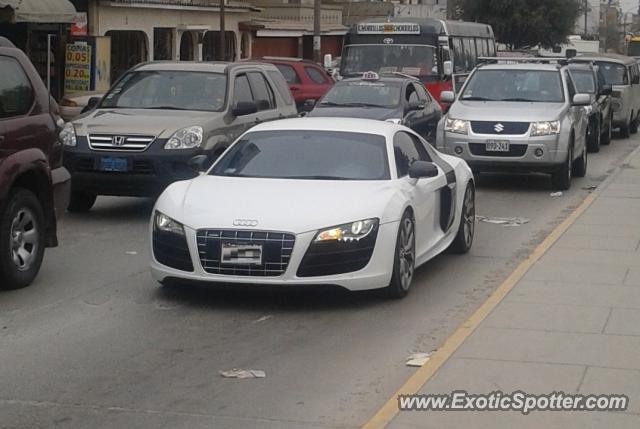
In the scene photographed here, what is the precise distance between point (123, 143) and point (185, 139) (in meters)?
0.68

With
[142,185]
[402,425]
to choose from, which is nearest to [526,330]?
[402,425]

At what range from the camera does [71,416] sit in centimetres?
648

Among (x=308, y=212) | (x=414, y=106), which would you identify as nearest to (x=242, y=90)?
(x=414, y=106)

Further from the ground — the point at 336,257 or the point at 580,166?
the point at 336,257

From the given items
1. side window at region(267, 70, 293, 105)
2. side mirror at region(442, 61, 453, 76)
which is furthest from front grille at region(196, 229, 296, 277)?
side mirror at region(442, 61, 453, 76)

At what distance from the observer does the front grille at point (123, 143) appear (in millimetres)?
13398

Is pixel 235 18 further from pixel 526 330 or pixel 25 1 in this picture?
pixel 526 330

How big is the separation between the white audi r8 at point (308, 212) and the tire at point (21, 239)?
111 cm

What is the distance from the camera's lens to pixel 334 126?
10.6 m

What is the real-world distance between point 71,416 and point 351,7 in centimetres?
5184

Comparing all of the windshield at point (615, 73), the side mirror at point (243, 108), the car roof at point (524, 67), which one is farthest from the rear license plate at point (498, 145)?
the windshield at point (615, 73)

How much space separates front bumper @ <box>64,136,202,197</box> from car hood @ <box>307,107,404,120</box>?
20.9 feet

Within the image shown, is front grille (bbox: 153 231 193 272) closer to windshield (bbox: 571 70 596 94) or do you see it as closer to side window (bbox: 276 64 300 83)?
windshield (bbox: 571 70 596 94)

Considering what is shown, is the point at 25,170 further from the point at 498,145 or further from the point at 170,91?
the point at 498,145
